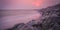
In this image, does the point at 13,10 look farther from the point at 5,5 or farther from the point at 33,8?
the point at 33,8

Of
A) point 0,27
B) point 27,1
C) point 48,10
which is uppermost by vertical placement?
point 27,1

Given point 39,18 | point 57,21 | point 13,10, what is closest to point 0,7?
point 13,10

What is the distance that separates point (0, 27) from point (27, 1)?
1.62ft

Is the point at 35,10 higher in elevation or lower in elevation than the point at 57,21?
higher

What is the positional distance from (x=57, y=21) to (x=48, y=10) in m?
0.19

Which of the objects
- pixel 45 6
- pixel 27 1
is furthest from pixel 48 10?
pixel 27 1

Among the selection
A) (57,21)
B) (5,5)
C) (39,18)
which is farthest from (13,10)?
(57,21)

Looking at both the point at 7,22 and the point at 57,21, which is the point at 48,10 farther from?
the point at 7,22

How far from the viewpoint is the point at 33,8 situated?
1.38m

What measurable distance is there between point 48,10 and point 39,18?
0.16 m

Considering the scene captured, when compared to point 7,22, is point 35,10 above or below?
above

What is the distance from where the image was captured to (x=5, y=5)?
4.48ft

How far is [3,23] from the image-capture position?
4.41ft

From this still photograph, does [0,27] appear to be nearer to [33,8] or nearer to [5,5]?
[5,5]
